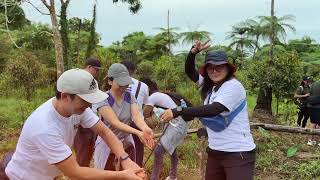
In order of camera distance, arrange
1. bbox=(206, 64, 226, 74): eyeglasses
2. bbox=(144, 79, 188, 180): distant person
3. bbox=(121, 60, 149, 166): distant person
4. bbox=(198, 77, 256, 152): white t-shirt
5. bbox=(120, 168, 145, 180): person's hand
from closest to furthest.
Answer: bbox=(120, 168, 145, 180): person's hand
bbox=(198, 77, 256, 152): white t-shirt
bbox=(206, 64, 226, 74): eyeglasses
bbox=(121, 60, 149, 166): distant person
bbox=(144, 79, 188, 180): distant person

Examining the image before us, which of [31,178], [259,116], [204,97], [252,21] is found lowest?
[259,116]

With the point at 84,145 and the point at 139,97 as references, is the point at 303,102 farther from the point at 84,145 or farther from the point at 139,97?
the point at 84,145

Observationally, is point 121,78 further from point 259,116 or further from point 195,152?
point 259,116

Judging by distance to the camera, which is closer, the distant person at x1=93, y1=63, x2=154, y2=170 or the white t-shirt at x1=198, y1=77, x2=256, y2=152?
the white t-shirt at x1=198, y1=77, x2=256, y2=152

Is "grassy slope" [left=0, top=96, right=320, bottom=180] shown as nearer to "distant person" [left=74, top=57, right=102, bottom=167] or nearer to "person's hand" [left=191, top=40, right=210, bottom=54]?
"distant person" [left=74, top=57, right=102, bottom=167]

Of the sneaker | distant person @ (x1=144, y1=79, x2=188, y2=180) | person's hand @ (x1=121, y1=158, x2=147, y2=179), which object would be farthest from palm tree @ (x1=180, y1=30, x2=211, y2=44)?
person's hand @ (x1=121, y1=158, x2=147, y2=179)

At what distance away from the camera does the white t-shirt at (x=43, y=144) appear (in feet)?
8.23

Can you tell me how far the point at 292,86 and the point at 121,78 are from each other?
351 inches

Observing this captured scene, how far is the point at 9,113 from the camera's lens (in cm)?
1027

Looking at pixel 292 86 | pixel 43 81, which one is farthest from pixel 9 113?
pixel 292 86

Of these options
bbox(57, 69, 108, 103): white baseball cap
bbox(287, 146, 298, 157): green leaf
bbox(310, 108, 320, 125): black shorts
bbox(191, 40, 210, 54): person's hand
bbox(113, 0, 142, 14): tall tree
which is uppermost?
bbox(113, 0, 142, 14): tall tree

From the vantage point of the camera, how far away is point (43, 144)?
250 cm

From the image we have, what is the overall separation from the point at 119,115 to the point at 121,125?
0.25 m

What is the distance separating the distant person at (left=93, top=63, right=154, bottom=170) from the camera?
3.85 meters
